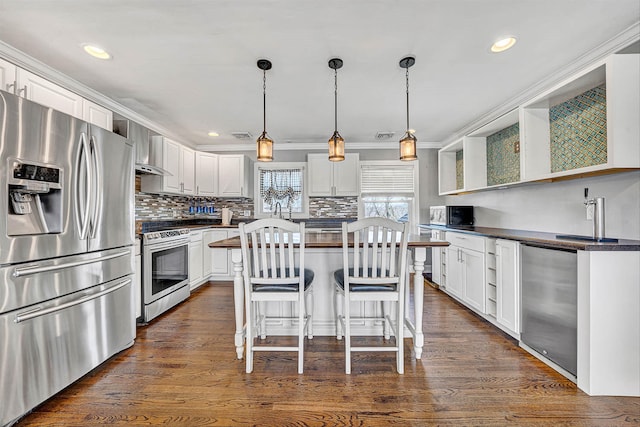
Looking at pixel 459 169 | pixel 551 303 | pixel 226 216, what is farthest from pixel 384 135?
pixel 551 303

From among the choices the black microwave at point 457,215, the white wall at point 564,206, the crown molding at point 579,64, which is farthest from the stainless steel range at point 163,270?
the crown molding at point 579,64

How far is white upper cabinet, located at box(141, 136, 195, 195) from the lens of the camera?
3.57m

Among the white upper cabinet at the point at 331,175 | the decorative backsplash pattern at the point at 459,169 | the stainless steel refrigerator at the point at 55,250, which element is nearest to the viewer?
the stainless steel refrigerator at the point at 55,250

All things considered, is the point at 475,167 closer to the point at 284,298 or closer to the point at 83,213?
the point at 284,298

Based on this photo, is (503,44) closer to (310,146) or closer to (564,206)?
(564,206)

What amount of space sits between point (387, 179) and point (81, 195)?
13.9 feet

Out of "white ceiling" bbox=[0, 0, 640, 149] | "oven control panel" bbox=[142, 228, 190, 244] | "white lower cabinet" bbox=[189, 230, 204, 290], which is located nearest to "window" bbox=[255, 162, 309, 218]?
"white lower cabinet" bbox=[189, 230, 204, 290]

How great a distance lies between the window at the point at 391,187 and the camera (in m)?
4.91

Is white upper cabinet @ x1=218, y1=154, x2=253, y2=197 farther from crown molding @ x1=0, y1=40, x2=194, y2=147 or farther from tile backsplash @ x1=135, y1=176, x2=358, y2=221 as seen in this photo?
crown molding @ x1=0, y1=40, x2=194, y2=147

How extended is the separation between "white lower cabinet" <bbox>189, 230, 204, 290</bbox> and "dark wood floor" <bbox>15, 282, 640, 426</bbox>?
154 centimetres

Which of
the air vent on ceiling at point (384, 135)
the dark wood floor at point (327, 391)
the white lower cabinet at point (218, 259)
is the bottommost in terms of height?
the dark wood floor at point (327, 391)

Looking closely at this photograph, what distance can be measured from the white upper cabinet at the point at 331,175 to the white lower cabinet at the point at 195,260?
6.47 ft

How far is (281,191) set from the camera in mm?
4965

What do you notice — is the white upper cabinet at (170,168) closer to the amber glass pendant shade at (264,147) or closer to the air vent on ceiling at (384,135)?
the amber glass pendant shade at (264,147)
